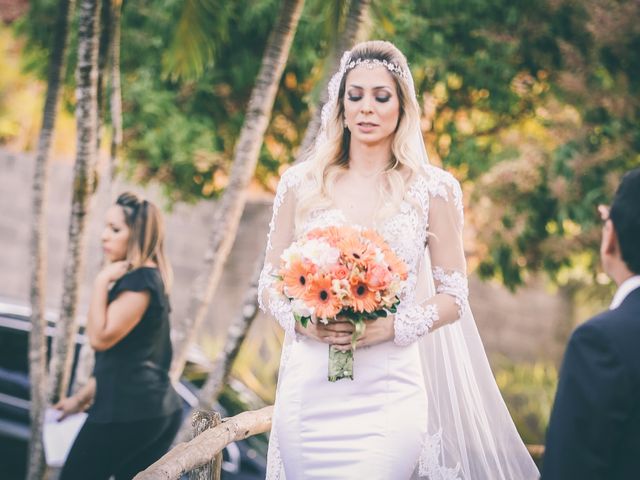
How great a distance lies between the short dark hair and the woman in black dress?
2.63 metres

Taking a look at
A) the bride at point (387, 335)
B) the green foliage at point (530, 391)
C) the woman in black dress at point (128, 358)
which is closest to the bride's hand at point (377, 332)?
the bride at point (387, 335)

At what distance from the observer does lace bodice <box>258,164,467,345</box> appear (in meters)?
2.99

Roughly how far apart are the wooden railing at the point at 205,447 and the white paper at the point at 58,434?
118 centimetres

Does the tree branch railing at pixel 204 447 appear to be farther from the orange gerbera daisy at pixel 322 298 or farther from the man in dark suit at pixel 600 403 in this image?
the man in dark suit at pixel 600 403

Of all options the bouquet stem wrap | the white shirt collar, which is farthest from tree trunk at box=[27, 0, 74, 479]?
the white shirt collar

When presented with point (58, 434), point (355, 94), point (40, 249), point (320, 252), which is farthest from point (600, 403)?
point (40, 249)

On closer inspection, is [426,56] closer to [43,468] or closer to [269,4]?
[269,4]

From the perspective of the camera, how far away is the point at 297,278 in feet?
8.95

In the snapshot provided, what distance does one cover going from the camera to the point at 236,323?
200 inches

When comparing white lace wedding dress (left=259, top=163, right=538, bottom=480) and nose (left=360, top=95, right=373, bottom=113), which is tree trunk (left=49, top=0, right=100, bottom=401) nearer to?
white lace wedding dress (left=259, top=163, right=538, bottom=480)

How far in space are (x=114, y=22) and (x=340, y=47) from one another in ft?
4.89

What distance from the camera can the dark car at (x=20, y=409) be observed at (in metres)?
5.59

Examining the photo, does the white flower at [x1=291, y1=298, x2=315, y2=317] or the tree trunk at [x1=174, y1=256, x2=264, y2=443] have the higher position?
the white flower at [x1=291, y1=298, x2=315, y2=317]

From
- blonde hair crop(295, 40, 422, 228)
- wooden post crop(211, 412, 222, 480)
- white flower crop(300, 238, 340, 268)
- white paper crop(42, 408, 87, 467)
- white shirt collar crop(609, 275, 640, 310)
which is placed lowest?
white paper crop(42, 408, 87, 467)
